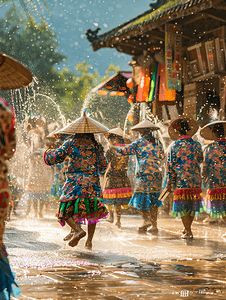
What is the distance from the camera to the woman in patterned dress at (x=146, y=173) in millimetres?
8305

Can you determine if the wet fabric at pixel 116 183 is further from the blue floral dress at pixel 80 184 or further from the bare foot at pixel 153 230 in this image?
the blue floral dress at pixel 80 184

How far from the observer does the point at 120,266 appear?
15.6 ft

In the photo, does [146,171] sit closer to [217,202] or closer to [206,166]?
[206,166]

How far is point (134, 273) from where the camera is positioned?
441 centimetres

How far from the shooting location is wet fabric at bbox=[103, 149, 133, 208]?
30.8ft

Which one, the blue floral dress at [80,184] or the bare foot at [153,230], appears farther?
the bare foot at [153,230]

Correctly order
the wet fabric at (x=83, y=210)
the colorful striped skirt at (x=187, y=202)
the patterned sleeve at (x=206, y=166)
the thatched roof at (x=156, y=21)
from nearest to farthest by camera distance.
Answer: the wet fabric at (x=83, y=210) < the colorful striped skirt at (x=187, y=202) < the patterned sleeve at (x=206, y=166) < the thatched roof at (x=156, y=21)

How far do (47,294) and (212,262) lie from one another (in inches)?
88.4

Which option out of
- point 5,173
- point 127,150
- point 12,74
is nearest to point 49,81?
point 127,150

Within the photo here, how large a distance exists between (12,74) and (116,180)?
653 centimetres

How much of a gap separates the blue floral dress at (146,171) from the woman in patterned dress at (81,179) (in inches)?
87.6

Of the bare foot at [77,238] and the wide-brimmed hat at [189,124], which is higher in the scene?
the wide-brimmed hat at [189,124]

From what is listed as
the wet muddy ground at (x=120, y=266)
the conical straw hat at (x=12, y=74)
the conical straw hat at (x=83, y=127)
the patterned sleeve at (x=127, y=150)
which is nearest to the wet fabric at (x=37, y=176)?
the wet muddy ground at (x=120, y=266)

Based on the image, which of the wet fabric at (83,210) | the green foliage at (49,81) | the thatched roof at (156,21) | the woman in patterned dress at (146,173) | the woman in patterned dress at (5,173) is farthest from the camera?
the green foliage at (49,81)
